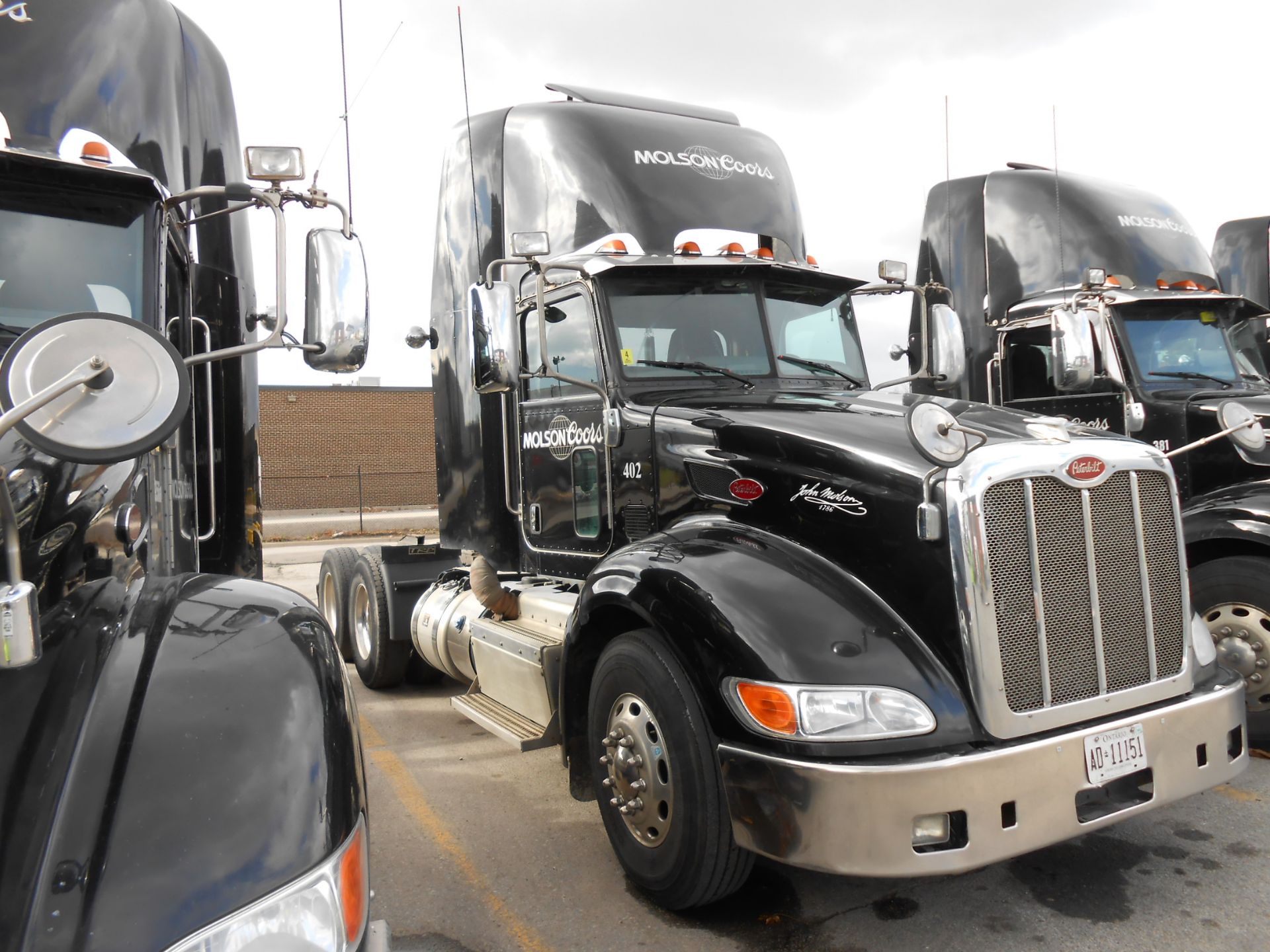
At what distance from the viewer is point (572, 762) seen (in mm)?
4168

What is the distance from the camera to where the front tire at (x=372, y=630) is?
7.26 metres

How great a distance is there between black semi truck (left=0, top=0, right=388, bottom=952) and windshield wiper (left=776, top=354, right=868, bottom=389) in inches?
89.8

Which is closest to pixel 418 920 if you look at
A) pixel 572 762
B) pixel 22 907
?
pixel 572 762

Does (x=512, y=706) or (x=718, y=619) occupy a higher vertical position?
(x=718, y=619)

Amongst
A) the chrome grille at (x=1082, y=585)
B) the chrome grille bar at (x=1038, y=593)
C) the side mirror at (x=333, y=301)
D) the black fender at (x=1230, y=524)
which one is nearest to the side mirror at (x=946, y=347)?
the black fender at (x=1230, y=524)

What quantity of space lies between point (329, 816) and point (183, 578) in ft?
3.49

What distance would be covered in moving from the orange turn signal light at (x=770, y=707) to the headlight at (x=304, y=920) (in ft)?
4.76

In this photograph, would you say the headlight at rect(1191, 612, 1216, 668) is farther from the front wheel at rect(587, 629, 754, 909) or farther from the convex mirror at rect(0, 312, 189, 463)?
the convex mirror at rect(0, 312, 189, 463)

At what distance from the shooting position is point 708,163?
19.5 ft

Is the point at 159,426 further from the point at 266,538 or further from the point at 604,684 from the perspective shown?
the point at 266,538

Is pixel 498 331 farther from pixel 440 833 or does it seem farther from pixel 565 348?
pixel 440 833

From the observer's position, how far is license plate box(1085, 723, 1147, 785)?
10.3ft

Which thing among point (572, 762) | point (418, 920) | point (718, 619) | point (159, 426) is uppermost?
point (159, 426)

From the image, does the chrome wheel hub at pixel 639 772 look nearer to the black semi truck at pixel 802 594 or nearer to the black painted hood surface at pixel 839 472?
the black semi truck at pixel 802 594
